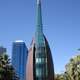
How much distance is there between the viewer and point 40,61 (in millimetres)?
58344

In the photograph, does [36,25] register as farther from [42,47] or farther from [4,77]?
[4,77]

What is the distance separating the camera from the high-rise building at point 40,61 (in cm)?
5700

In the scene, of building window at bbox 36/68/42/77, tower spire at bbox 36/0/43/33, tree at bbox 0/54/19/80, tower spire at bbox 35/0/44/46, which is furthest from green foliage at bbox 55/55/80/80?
tower spire at bbox 36/0/43/33

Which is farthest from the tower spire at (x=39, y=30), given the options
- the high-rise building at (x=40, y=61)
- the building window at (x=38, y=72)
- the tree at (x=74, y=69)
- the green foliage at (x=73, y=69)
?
the tree at (x=74, y=69)

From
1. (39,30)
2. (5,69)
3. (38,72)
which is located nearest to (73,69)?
(5,69)

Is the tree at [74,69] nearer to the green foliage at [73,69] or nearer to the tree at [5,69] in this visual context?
the green foliage at [73,69]

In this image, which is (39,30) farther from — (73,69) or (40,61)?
(73,69)

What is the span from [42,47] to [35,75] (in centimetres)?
554

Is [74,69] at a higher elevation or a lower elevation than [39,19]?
lower

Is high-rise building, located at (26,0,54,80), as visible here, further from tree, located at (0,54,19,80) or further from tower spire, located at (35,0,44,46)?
tree, located at (0,54,19,80)

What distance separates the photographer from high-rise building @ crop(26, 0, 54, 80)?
5700cm

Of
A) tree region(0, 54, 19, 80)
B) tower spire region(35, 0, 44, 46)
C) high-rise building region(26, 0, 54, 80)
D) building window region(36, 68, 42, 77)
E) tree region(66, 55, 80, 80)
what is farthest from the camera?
tower spire region(35, 0, 44, 46)

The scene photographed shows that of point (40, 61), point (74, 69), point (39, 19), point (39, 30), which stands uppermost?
point (39, 19)

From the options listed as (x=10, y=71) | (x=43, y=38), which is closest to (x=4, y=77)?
(x=10, y=71)
